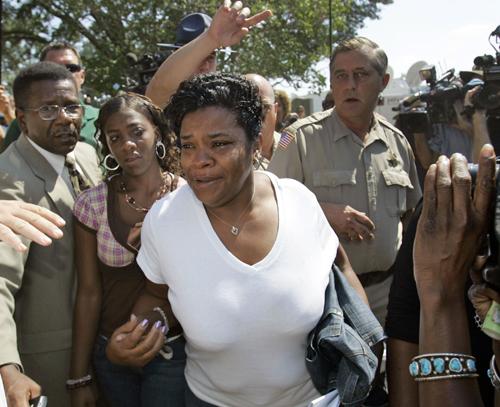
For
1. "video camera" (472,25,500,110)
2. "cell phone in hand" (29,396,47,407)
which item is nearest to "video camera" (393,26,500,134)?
"video camera" (472,25,500,110)

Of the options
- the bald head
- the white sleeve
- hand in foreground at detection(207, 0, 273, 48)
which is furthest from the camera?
the bald head

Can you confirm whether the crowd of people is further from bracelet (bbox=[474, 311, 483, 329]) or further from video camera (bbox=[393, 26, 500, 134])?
video camera (bbox=[393, 26, 500, 134])

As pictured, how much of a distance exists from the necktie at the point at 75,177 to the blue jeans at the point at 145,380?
0.63 meters

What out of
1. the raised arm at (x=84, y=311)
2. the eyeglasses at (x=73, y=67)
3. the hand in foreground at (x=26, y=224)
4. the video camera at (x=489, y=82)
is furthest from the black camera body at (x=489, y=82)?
the eyeglasses at (x=73, y=67)

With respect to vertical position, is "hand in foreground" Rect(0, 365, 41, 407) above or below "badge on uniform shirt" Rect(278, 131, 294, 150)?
below

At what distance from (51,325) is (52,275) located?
19cm

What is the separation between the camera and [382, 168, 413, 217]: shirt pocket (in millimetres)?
3109

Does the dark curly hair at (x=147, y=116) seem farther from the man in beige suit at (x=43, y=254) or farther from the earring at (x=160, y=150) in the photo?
the man in beige suit at (x=43, y=254)

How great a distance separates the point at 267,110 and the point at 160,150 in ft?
3.35

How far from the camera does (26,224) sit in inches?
63.7

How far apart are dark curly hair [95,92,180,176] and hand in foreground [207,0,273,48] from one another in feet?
1.79

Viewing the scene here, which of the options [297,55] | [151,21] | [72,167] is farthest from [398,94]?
[72,167]

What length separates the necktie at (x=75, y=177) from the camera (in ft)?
8.19

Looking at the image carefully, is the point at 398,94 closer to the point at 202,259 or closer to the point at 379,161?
the point at 379,161
